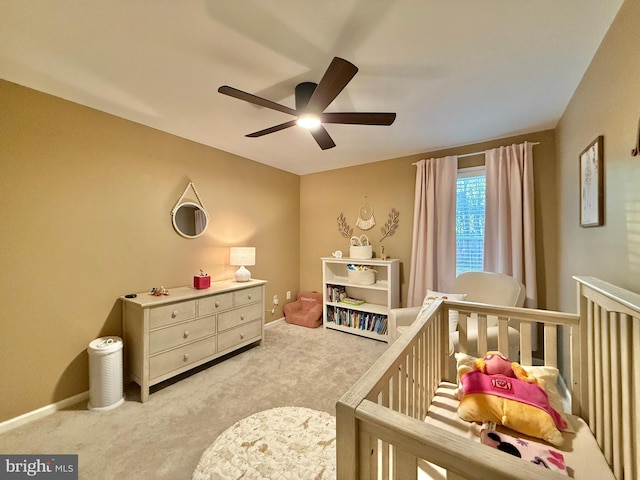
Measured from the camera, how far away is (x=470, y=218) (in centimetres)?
296

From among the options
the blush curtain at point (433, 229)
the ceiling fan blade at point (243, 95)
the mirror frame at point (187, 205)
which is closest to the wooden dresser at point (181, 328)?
the mirror frame at point (187, 205)

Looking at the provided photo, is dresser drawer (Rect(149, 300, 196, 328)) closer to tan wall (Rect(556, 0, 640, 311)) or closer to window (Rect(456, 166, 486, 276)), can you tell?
tan wall (Rect(556, 0, 640, 311))

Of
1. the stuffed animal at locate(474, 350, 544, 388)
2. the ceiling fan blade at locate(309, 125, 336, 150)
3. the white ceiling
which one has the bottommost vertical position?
the stuffed animal at locate(474, 350, 544, 388)

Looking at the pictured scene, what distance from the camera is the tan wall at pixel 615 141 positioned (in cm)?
106

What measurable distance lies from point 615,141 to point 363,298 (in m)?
2.91

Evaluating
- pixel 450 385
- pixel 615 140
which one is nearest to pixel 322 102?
pixel 615 140

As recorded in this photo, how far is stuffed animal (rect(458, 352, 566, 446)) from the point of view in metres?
1.01

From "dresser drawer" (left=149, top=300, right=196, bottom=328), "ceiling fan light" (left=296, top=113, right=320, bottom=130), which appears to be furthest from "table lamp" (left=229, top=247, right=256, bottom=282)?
"ceiling fan light" (left=296, top=113, right=320, bottom=130)

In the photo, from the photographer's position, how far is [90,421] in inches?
68.5

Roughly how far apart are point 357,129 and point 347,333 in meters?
2.57

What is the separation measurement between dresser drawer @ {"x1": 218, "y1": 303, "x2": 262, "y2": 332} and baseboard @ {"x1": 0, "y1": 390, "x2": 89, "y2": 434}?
1.10m

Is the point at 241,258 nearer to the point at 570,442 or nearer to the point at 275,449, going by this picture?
the point at 275,449

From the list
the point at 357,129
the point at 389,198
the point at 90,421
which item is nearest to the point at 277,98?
the point at 357,129

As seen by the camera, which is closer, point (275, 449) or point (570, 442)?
point (570, 442)
